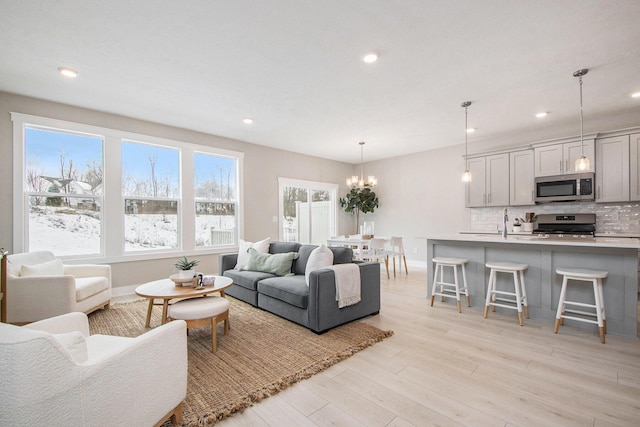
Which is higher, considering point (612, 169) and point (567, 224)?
point (612, 169)

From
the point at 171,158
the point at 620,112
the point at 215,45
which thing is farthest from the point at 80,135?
the point at 620,112

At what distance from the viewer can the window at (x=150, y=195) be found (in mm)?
4654

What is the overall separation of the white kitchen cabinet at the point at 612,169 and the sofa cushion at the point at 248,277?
5.43 m

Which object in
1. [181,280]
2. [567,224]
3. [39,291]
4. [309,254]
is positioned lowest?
[39,291]

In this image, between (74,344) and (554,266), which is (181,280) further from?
(554,266)

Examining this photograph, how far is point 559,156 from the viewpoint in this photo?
4914 millimetres

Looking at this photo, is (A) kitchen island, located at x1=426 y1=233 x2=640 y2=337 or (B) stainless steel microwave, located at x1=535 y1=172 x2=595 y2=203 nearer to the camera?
(A) kitchen island, located at x1=426 y1=233 x2=640 y2=337

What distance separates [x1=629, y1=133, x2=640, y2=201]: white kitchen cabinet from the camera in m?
4.30

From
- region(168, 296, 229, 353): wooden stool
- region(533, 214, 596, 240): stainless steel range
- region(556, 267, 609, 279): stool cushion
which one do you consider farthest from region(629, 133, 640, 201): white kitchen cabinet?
region(168, 296, 229, 353): wooden stool

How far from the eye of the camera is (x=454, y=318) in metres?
3.43

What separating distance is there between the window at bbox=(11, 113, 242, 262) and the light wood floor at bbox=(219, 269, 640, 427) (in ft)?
12.9

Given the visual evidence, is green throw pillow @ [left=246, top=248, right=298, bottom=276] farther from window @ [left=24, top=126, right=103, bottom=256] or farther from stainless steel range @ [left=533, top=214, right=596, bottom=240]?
stainless steel range @ [left=533, top=214, right=596, bottom=240]

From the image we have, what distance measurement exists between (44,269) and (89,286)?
475mm

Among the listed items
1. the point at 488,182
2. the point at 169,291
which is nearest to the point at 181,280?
the point at 169,291
